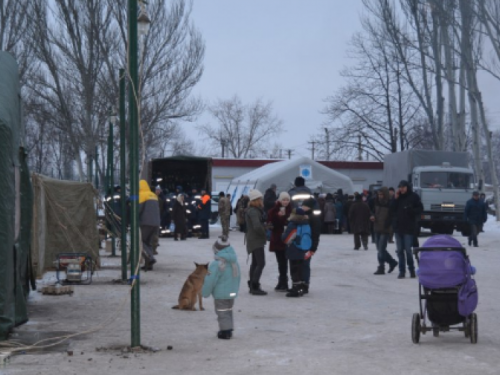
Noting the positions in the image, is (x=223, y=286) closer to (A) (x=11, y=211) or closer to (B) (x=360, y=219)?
(A) (x=11, y=211)

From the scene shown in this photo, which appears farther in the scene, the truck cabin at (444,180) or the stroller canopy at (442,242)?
the truck cabin at (444,180)

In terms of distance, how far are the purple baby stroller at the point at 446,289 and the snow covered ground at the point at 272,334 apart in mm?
211

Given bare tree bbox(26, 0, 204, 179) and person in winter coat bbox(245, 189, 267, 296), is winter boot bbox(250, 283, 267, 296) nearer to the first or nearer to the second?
person in winter coat bbox(245, 189, 267, 296)

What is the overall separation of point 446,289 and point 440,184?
24.6 metres

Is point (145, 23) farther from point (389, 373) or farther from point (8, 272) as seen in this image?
point (389, 373)

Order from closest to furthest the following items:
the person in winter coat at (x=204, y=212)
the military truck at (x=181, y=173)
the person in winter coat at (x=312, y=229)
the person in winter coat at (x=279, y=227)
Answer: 1. the person in winter coat at (x=312, y=229)
2. the person in winter coat at (x=279, y=227)
3. the person in winter coat at (x=204, y=212)
4. the military truck at (x=181, y=173)

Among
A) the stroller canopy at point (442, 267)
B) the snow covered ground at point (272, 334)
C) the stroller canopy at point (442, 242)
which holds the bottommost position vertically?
→ the snow covered ground at point (272, 334)

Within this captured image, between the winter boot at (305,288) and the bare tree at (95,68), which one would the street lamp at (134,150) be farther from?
the bare tree at (95,68)

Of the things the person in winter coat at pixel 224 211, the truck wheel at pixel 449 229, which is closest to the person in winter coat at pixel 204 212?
the person in winter coat at pixel 224 211

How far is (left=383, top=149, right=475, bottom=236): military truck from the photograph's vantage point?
3319cm

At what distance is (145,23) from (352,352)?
14.0ft

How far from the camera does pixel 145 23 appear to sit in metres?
10.7

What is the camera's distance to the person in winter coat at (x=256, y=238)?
49.3 feet

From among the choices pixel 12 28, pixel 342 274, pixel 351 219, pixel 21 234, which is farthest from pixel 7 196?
pixel 12 28
